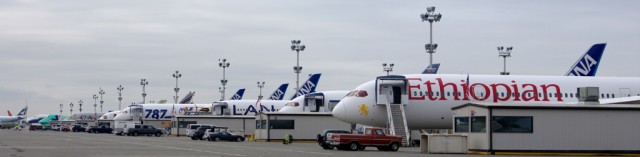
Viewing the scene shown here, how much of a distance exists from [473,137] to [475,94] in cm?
783

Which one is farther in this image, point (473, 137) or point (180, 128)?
point (180, 128)

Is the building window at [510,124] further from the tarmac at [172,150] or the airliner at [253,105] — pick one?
the airliner at [253,105]

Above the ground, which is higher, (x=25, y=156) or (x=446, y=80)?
(x=446, y=80)

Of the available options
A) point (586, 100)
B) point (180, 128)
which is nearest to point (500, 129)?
point (586, 100)

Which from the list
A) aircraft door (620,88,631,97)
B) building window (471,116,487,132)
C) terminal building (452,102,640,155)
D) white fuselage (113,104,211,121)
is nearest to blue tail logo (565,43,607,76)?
aircraft door (620,88,631,97)

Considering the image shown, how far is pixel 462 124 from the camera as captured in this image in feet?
165

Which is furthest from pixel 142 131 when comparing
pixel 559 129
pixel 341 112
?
pixel 559 129

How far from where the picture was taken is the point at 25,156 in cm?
3966

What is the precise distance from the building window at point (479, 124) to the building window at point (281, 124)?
29656mm

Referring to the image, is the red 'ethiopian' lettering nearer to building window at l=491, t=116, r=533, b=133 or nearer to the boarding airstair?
the boarding airstair

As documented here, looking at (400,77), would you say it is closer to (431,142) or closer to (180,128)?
(431,142)

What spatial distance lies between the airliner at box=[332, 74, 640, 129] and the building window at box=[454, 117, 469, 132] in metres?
4.41

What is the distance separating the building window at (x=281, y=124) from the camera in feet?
251

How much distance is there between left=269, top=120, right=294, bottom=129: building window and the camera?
3017 inches
